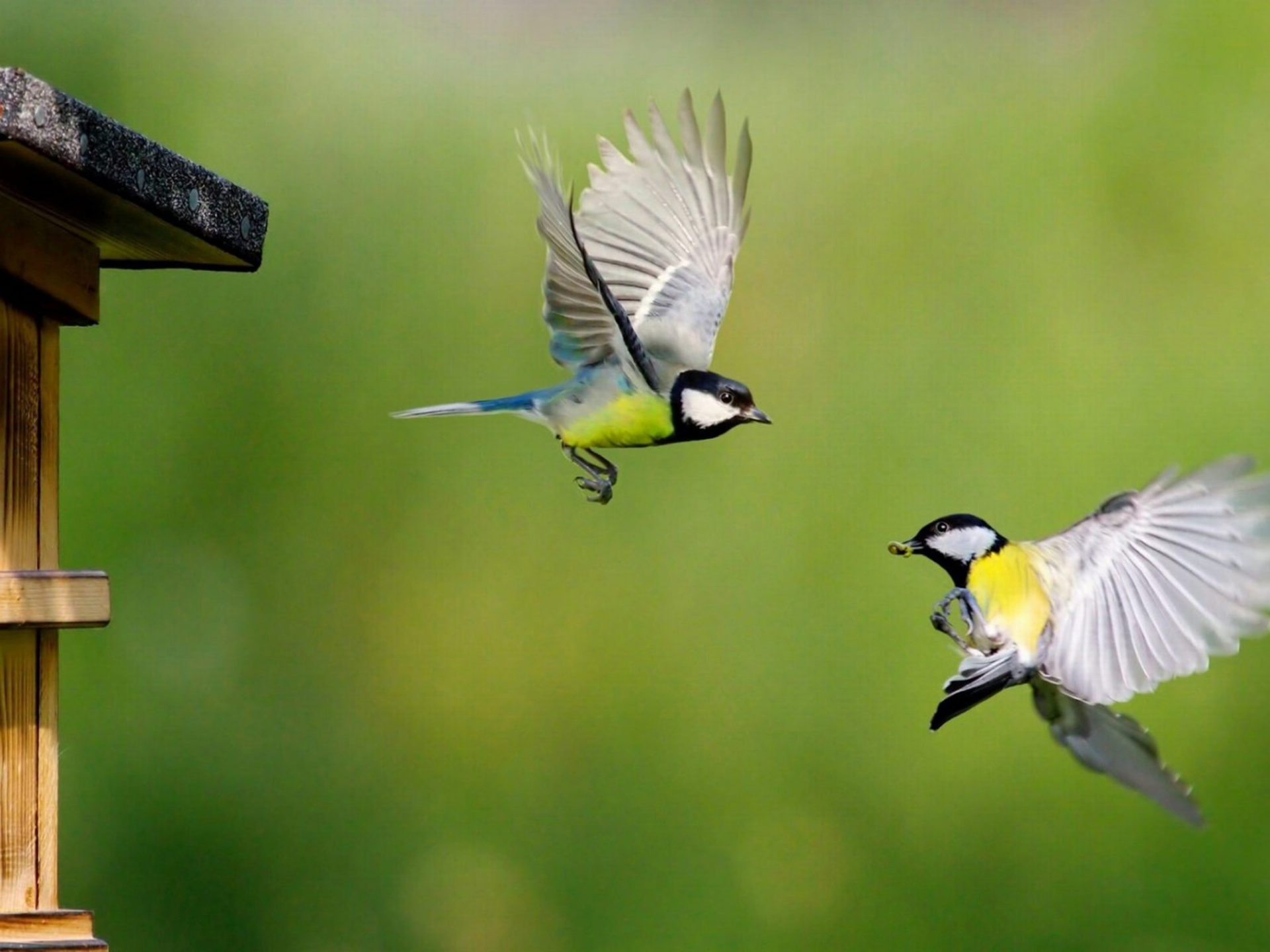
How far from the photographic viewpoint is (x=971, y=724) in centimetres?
599

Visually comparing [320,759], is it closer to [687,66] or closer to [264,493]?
[264,493]

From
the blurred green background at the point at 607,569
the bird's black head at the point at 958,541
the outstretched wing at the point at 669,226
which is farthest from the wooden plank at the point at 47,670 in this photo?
the blurred green background at the point at 607,569

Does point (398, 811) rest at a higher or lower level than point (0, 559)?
lower

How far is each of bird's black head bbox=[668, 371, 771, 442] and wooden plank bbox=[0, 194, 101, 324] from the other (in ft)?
2.54

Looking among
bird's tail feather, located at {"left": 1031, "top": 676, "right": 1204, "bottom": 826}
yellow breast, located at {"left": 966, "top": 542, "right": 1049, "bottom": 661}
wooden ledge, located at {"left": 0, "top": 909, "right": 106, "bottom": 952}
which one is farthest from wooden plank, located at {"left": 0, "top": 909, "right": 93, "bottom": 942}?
bird's tail feather, located at {"left": 1031, "top": 676, "right": 1204, "bottom": 826}

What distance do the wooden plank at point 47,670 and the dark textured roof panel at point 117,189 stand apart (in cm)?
18

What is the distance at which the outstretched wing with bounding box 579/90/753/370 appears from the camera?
9.54 feet

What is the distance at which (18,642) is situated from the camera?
2248 mm

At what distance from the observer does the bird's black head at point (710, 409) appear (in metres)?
2.34

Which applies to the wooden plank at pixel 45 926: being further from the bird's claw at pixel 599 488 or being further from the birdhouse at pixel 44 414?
the bird's claw at pixel 599 488

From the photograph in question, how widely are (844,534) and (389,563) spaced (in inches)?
59.2

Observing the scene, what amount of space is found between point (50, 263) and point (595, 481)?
74 cm

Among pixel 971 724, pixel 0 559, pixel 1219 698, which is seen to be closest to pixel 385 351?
pixel 971 724

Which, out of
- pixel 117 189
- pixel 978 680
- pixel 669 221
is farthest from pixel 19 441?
pixel 978 680
